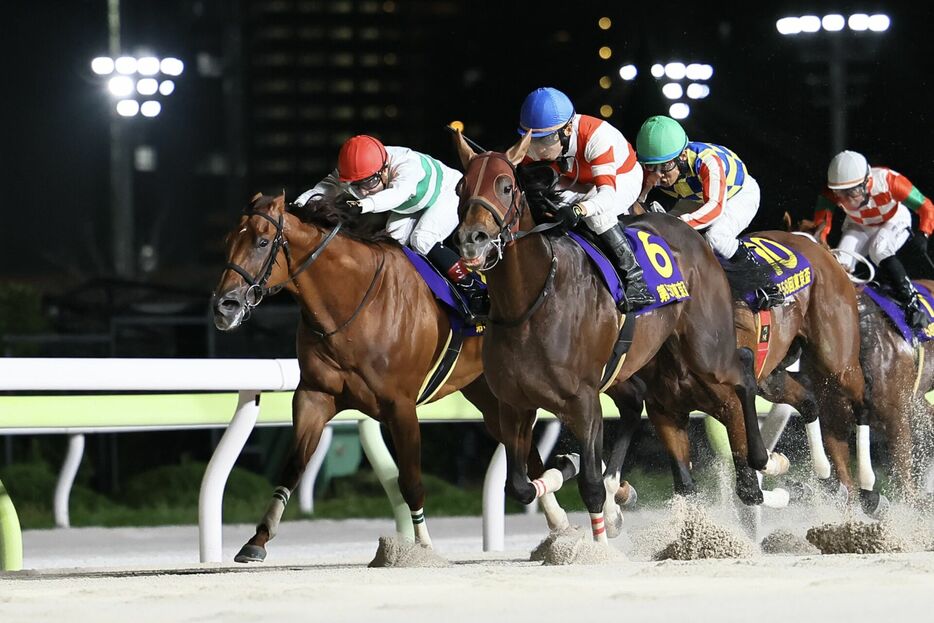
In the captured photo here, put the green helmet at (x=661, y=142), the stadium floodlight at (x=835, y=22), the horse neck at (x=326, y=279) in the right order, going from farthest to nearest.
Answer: the stadium floodlight at (x=835, y=22), the green helmet at (x=661, y=142), the horse neck at (x=326, y=279)

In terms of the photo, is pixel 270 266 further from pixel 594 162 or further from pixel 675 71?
pixel 675 71

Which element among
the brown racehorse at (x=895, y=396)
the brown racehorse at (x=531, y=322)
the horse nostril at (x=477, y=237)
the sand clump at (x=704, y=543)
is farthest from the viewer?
the brown racehorse at (x=895, y=396)

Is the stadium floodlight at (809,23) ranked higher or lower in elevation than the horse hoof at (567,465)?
higher

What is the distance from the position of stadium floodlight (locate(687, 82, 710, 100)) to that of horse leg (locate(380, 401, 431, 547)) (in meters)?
6.09

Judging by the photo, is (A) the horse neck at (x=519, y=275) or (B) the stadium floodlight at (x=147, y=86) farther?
(B) the stadium floodlight at (x=147, y=86)

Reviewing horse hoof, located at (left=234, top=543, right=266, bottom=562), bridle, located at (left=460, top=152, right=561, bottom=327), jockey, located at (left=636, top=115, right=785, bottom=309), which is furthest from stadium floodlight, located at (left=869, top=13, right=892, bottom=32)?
horse hoof, located at (left=234, top=543, right=266, bottom=562)

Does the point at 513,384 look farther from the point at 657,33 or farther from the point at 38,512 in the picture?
the point at 657,33

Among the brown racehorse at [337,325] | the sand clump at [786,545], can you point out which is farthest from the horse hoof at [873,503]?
the brown racehorse at [337,325]

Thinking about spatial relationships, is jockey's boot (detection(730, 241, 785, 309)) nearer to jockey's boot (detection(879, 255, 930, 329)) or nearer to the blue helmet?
jockey's boot (detection(879, 255, 930, 329))

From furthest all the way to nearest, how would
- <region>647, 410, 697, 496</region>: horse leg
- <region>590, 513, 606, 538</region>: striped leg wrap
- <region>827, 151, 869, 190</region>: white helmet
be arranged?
1. <region>827, 151, 869, 190</region>: white helmet
2. <region>647, 410, 697, 496</region>: horse leg
3. <region>590, 513, 606, 538</region>: striped leg wrap

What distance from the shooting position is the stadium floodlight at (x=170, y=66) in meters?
11.2

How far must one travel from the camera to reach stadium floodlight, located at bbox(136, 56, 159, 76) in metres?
11.2

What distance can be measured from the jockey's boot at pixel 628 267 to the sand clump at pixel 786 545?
1147 mm

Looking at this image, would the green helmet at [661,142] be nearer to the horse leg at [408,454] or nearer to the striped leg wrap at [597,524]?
the horse leg at [408,454]
